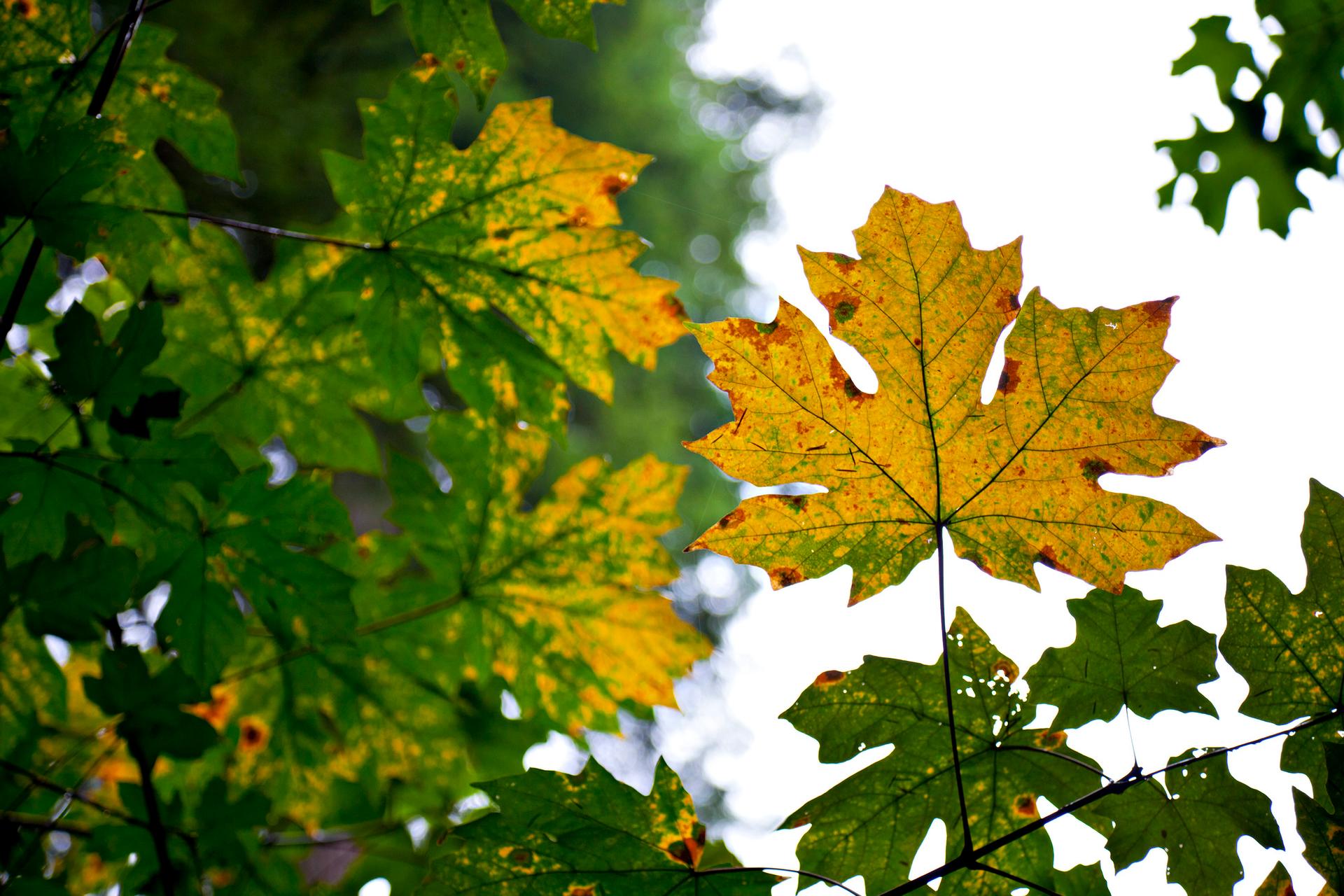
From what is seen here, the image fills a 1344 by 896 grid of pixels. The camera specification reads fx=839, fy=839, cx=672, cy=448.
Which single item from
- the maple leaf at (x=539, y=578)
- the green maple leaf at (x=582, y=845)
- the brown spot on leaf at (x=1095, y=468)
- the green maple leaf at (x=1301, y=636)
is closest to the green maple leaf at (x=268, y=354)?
the maple leaf at (x=539, y=578)

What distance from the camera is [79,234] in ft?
2.48

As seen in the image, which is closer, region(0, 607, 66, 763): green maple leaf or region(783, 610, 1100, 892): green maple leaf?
region(783, 610, 1100, 892): green maple leaf

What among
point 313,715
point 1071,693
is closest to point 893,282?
point 1071,693

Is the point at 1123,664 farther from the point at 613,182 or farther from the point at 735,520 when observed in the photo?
the point at 613,182

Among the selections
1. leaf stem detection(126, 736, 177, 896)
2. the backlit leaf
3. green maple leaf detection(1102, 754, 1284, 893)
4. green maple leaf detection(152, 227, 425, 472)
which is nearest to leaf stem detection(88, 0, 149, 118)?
the backlit leaf

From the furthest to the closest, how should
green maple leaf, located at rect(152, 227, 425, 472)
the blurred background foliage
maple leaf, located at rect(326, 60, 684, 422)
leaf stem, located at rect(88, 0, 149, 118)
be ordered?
1. the blurred background foliage
2. green maple leaf, located at rect(152, 227, 425, 472)
3. maple leaf, located at rect(326, 60, 684, 422)
4. leaf stem, located at rect(88, 0, 149, 118)

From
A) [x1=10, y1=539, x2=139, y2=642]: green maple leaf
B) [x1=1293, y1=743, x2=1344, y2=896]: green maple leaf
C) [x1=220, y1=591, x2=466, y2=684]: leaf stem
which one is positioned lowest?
[x1=1293, y1=743, x2=1344, y2=896]: green maple leaf

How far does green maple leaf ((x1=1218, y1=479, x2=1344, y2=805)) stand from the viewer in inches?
26.0

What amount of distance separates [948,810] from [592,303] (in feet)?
2.25

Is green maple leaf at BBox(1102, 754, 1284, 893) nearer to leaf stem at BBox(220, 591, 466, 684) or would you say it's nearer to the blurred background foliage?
the blurred background foliage

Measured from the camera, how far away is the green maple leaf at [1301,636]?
2.17ft

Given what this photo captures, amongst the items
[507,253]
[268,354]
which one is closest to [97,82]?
[268,354]

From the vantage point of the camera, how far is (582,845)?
72 cm

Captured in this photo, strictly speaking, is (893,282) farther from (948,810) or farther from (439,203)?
(439,203)
